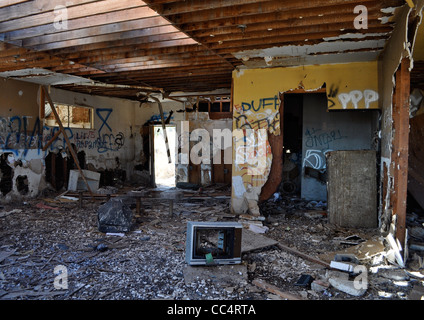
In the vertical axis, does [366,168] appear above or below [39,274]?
above

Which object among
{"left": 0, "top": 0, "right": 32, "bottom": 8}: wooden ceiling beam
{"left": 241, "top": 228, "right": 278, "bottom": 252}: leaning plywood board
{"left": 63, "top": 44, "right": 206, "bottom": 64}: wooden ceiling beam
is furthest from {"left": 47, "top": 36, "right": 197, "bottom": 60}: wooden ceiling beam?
{"left": 241, "top": 228, "right": 278, "bottom": 252}: leaning plywood board

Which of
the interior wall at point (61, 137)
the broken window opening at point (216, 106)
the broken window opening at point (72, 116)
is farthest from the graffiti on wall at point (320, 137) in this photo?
the broken window opening at point (72, 116)

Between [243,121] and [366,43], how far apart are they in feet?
9.15

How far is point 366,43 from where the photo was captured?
5133mm

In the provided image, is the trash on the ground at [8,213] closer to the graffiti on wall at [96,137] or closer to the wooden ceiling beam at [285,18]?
the graffiti on wall at [96,137]

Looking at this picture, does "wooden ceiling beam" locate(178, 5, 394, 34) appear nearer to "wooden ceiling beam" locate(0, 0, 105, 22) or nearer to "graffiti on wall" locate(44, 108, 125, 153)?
"wooden ceiling beam" locate(0, 0, 105, 22)

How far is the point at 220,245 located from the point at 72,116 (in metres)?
8.23

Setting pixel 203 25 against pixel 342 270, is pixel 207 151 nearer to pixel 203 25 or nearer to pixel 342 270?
pixel 203 25

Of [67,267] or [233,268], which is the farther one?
[67,267]

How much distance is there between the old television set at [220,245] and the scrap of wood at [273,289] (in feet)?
1.56

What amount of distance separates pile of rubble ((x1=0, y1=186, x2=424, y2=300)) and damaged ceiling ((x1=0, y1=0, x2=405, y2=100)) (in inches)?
128

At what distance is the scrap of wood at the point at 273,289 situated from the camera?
3.28 m

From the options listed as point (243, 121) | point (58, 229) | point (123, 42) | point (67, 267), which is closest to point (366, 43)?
point (243, 121)

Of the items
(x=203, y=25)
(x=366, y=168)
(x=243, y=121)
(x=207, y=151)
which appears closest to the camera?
(x=203, y=25)
